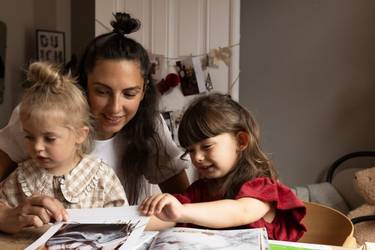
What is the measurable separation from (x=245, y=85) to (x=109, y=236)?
7.06 ft

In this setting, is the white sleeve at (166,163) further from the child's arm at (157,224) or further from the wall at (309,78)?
the wall at (309,78)

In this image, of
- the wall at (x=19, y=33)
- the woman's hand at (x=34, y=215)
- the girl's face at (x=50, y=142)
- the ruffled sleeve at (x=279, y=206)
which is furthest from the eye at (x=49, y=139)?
the wall at (x=19, y=33)

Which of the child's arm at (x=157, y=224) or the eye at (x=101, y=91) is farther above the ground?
the eye at (x=101, y=91)

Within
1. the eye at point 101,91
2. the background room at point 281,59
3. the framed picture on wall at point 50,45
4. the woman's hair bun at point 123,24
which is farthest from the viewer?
the framed picture on wall at point 50,45

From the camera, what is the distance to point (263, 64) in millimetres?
2828

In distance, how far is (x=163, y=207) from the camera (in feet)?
3.07

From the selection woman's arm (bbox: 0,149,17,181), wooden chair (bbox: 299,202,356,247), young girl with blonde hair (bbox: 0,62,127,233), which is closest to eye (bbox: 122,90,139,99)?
young girl with blonde hair (bbox: 0,62,127,233)

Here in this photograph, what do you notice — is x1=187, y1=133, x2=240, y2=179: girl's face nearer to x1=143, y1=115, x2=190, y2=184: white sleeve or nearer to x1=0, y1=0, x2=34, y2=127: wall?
x1=143, y1=115, x2=190, y2=184: white sleeve

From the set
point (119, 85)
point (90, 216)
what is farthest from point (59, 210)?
point (119, 85)

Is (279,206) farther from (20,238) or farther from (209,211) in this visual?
(20,238)

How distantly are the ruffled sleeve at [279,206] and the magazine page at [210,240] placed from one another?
0.22m

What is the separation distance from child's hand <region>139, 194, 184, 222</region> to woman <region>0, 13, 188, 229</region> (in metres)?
0.49

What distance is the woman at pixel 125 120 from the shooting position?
54.6 inches

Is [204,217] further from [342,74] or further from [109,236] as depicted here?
[342,74]
